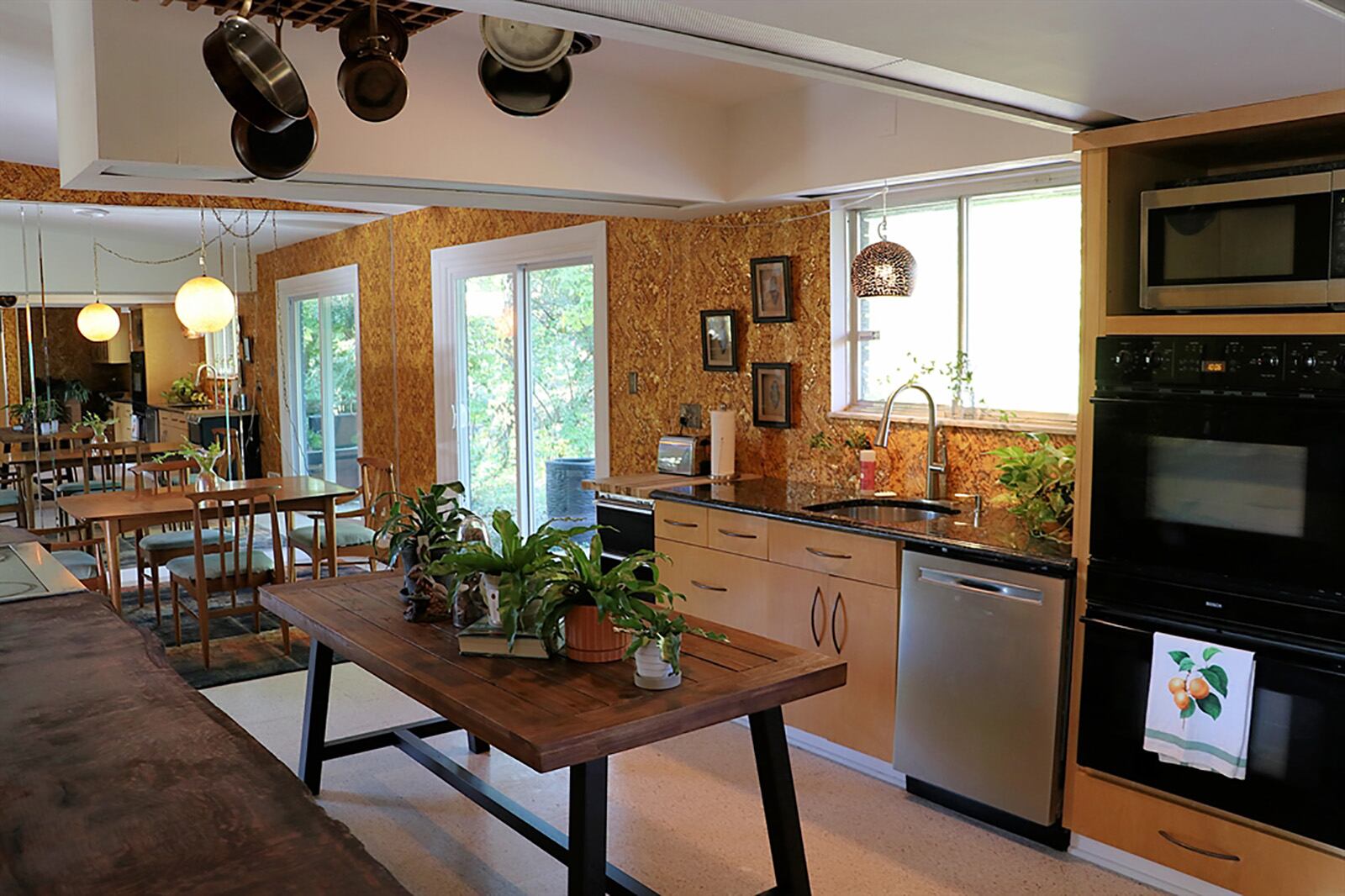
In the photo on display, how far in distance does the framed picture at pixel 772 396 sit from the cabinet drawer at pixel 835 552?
3.09 feet

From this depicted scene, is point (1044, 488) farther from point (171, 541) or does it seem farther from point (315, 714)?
point (171, 541)

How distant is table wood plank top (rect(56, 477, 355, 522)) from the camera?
5309 millimetres

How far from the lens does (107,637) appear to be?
7.56 ft

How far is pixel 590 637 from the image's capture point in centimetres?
257

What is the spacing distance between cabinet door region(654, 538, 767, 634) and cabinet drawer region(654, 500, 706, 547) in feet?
0.10

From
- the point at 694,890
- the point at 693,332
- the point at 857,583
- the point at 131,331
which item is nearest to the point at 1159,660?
the point at 857,583

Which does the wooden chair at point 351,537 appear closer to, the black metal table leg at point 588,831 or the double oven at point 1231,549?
the black metal table leg at point 588,831

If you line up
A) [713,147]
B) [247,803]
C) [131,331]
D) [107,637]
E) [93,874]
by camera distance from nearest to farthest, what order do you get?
1. [93,874]
2. [247,803]
3. [107,637]
4. [713,147]
5. [131,331]

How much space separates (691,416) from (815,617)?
5.47 ft

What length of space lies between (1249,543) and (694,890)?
179 cm

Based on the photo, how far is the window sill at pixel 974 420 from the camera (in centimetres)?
386

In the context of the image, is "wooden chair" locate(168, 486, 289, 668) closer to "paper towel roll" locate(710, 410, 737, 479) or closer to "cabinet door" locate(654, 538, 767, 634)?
"cabinet door" locate(654, 538, 767, 634)

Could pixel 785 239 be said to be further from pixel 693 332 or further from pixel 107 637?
pixel 107 637

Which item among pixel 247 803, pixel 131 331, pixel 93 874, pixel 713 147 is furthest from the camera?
pixel 131 331
